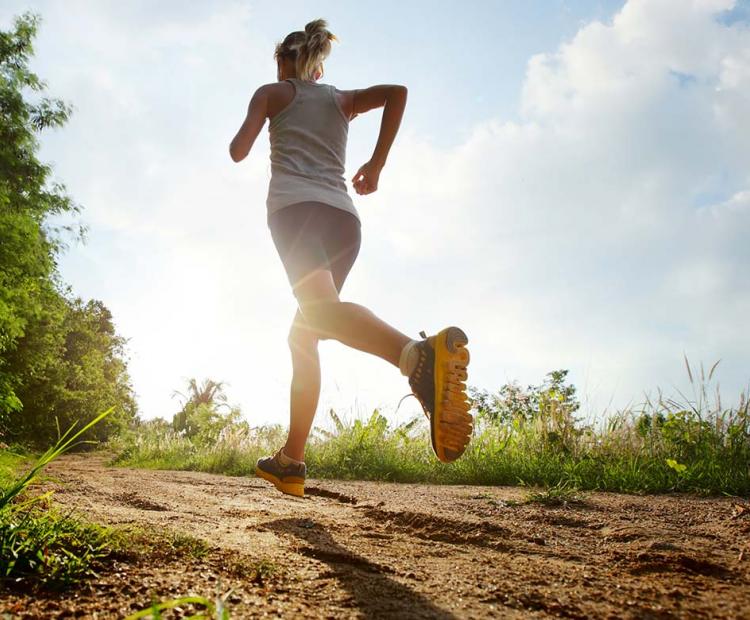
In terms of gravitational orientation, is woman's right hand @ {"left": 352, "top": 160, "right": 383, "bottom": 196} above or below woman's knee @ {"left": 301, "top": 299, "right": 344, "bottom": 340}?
above

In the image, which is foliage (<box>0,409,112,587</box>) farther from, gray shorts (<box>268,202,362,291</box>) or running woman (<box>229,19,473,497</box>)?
gray shorts (<box>268,202,362,291</box>)

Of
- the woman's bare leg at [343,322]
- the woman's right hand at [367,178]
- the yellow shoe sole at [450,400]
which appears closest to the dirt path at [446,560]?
the yellow shoe sole at [450,400]

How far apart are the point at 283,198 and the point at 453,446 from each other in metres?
1.31

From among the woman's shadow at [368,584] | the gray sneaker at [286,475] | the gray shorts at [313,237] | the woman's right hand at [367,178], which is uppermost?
the woman's right hand at [367,178]

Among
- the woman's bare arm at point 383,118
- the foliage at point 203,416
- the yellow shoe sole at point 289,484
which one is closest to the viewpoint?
the yellow shoe sole at point 289,484

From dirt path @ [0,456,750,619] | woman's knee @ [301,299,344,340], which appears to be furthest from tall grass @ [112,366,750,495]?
woman's knee @ [301,299,344,340]

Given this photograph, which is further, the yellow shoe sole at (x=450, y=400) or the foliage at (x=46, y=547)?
the yellow shoe sole at (x=450, y=400)

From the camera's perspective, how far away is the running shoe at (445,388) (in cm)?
199

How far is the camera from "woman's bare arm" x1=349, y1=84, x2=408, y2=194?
2643mm

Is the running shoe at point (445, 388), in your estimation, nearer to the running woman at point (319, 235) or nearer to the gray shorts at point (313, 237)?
the running woman at point (319, 235)

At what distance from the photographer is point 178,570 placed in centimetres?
128

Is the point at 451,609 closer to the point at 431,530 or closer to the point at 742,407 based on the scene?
the point at 431,530

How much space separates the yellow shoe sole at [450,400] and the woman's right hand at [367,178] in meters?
1.04

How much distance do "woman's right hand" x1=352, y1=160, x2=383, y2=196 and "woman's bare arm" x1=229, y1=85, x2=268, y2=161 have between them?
54cm
